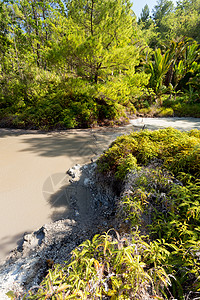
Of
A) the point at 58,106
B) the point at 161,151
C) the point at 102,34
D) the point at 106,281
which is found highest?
the point at 102,34

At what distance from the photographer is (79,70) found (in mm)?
6059

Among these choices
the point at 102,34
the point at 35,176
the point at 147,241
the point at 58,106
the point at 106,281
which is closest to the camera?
the point at 106,281

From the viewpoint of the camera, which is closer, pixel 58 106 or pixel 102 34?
pixel 102 34

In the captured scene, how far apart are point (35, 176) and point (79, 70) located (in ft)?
17.1

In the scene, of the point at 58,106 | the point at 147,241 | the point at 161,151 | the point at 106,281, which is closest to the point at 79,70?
the point at 58,106

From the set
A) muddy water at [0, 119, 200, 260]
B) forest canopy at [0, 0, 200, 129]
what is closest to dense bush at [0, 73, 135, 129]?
forest canopy at [0, 0, 200, 129]

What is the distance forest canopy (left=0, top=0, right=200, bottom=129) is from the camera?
210 inches

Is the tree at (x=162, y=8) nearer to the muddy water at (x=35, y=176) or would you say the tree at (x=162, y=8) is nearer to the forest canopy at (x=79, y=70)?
the forest canopy at (x=79, y=70)

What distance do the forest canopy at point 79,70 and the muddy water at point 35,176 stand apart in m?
1.68

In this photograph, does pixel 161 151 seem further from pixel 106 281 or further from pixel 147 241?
pixel 106 281

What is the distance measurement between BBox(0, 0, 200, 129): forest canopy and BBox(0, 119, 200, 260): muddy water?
1.68 meters

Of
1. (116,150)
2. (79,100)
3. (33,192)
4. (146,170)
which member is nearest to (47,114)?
(79,100)

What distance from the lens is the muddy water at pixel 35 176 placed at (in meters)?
2.09

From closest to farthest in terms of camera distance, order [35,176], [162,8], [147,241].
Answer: [147,241], [35,176], [162,8]
